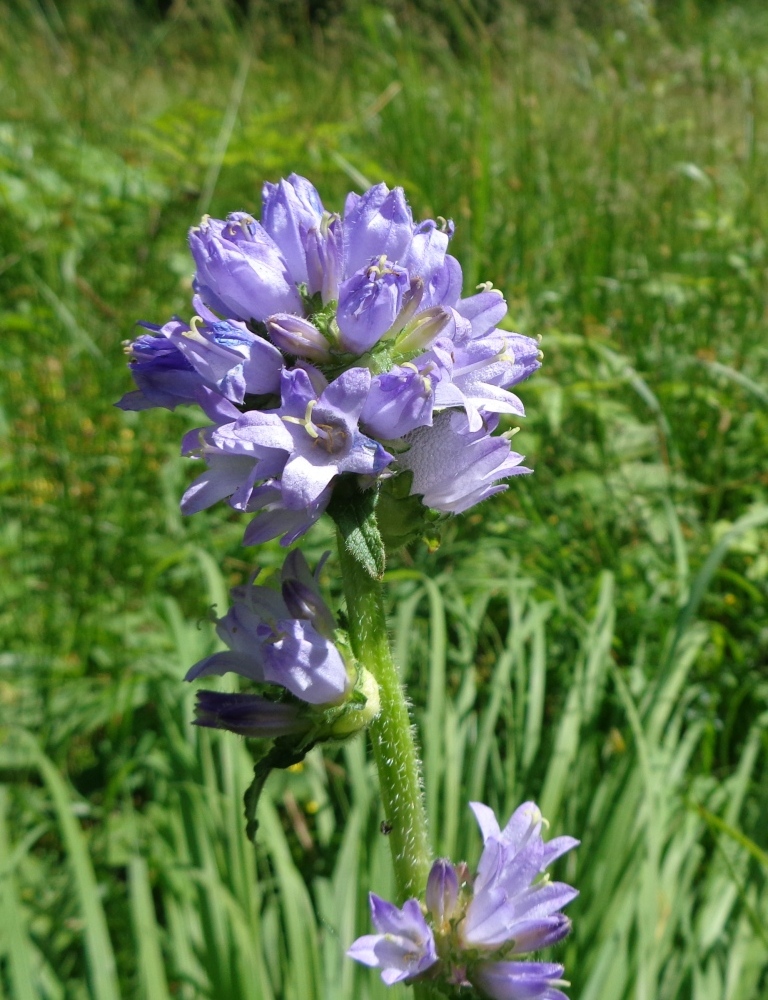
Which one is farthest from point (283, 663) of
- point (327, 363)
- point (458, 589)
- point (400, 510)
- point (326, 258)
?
point (458, 589)

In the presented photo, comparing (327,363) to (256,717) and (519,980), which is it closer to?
(256,717)

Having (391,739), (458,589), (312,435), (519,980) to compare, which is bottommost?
(458,589)

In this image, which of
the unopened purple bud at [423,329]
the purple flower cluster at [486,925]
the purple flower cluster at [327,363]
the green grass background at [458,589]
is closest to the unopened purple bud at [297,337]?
the purple flower cluster at [327,363]

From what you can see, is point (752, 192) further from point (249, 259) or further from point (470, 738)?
point (249, 259)

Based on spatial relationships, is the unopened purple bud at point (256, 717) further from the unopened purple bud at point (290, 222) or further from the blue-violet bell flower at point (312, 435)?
the unopened purple bud at point (290, 222)

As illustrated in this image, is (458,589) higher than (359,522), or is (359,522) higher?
(359,522)
